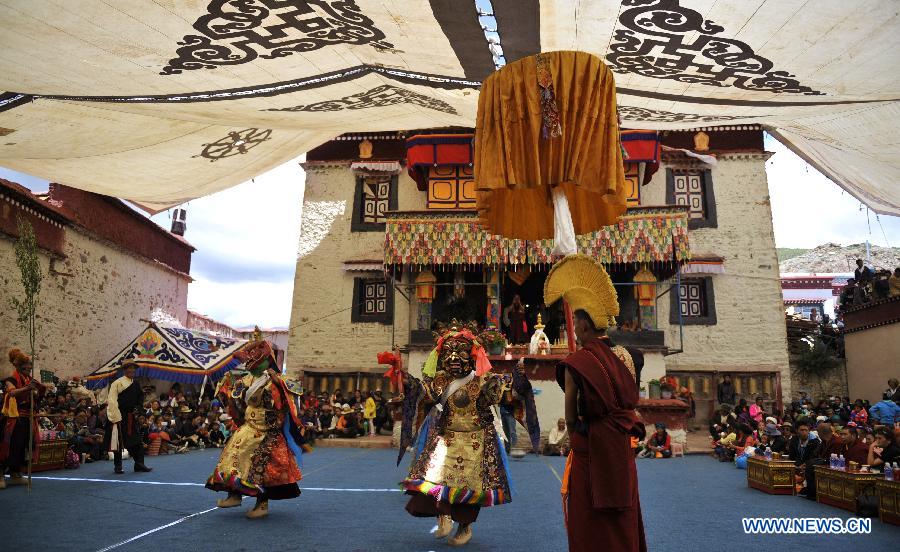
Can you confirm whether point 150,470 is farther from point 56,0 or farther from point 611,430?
point 611,430

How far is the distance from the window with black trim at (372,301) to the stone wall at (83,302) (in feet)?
25.3

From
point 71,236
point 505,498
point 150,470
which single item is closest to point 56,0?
point 505,498

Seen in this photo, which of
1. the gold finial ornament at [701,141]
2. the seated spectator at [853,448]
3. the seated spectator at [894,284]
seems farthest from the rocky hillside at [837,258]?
the seated spectator at [853,448]

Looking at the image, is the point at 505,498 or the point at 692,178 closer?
the point at 505,498

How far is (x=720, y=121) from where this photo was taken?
275 inches

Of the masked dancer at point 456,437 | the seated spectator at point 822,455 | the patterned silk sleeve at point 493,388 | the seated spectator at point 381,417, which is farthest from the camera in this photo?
the seated spectator at point 381,417

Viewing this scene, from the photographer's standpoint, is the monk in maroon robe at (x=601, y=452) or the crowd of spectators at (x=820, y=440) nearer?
the monk in maroon robe at (x=601, y=452)

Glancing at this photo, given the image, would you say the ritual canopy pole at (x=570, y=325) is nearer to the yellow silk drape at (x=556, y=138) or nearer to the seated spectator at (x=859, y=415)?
the yellow silk drape at (x=556, y=138)

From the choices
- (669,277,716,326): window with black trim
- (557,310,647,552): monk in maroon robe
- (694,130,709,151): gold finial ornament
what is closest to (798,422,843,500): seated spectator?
(557,310,647,552): monk in maroon robe

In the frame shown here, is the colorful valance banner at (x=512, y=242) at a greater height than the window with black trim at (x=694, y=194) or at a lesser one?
lesser

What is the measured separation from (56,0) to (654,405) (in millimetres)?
13753

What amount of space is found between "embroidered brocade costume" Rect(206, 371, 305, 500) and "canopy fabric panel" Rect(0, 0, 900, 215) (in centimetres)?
298

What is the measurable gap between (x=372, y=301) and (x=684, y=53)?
16729 mm

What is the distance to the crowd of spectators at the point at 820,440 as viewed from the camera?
729 centimetres
